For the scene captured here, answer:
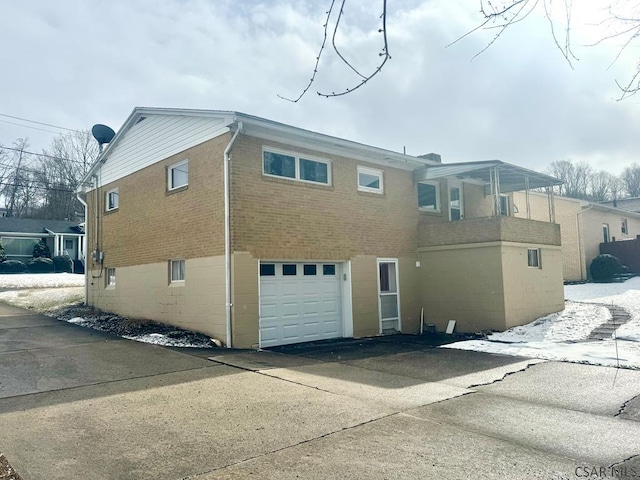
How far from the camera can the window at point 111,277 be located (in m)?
16.3

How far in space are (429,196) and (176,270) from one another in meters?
8.72

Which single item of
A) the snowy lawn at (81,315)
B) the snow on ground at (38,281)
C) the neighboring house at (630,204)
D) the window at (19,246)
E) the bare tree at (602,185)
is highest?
the bare tree at (602,185)

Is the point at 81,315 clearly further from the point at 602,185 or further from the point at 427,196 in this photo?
the point at 602,185

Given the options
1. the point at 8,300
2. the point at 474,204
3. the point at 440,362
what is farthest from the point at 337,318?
the point at 8,300

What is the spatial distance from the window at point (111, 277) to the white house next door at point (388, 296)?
28.6 feet

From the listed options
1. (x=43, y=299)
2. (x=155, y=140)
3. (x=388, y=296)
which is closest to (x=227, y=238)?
(x=155, y=140)

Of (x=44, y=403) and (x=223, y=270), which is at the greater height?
(x=223, y=270)

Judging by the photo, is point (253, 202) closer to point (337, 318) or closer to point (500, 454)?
point (337, 318)

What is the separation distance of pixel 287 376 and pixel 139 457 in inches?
150

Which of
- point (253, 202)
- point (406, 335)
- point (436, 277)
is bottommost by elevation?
point (406, 335)

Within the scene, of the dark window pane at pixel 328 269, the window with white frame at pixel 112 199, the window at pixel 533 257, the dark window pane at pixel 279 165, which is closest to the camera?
the dark window pane at pixel 279 165

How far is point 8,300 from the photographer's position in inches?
791

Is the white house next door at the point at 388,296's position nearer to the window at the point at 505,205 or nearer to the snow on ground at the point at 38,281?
the window at the point at 505,205

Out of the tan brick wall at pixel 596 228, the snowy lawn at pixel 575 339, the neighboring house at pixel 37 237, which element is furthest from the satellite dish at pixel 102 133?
the tan brick wall at pixel 596 228
